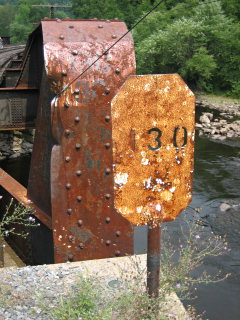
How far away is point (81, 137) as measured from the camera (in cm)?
402

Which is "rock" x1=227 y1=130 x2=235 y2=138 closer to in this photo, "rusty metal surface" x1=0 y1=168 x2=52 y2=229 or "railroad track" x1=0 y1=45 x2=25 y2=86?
"railroad track" x1=0 y1=45 x2=25 y2=86

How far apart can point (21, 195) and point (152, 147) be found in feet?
10.8

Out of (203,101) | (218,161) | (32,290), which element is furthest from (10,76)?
(203,101)

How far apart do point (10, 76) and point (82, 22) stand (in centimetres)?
872

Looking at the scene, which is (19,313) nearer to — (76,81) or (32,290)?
(32,290)

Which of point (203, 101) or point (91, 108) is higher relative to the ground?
point (91, 108)

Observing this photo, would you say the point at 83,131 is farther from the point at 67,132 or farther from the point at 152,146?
the point at 152,146

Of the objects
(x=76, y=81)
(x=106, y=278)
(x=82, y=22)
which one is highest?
(x=82, y=22)

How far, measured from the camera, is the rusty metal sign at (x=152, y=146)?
238cm

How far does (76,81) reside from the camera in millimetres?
3875

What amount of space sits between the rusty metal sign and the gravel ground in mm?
1056

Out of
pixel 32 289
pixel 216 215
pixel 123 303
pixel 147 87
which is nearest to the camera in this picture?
pixel 147 87

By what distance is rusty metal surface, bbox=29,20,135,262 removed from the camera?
3.91m

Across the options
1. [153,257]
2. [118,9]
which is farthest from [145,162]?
[118,9]
